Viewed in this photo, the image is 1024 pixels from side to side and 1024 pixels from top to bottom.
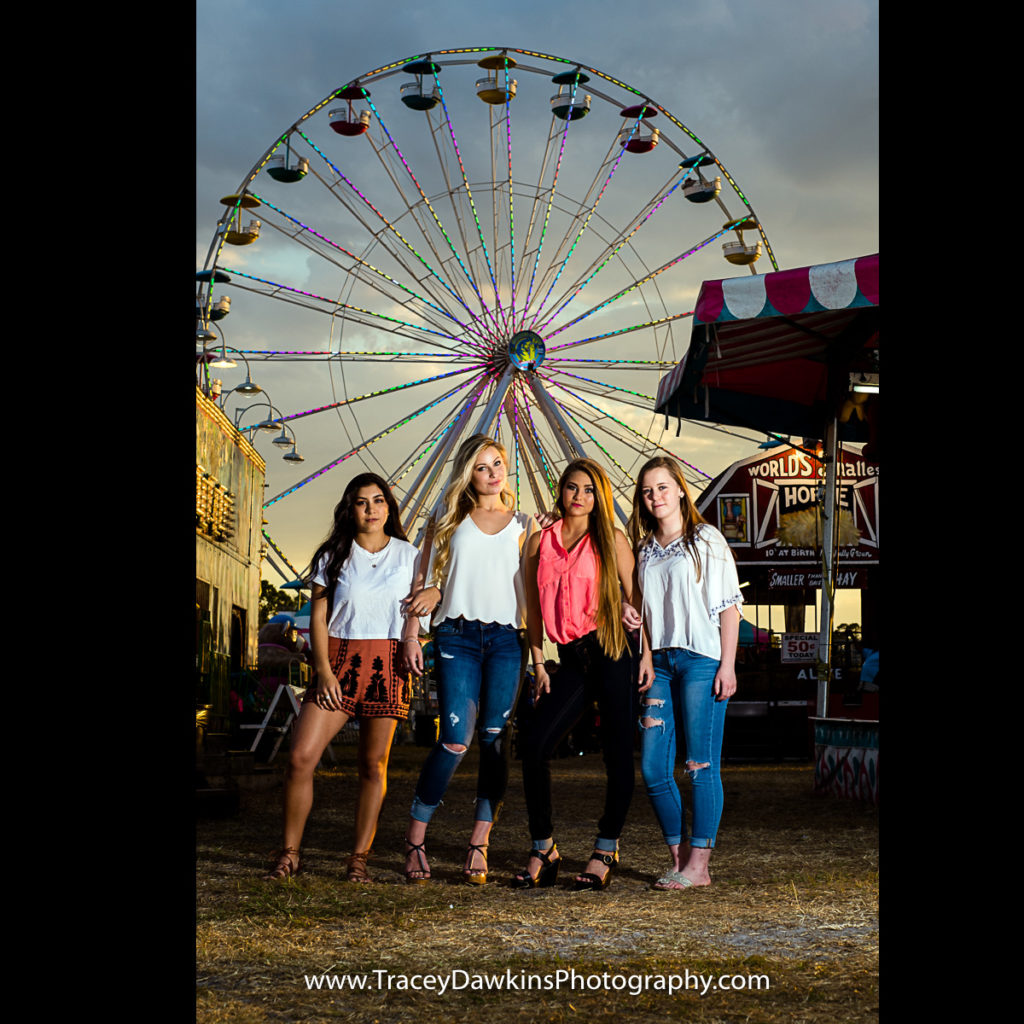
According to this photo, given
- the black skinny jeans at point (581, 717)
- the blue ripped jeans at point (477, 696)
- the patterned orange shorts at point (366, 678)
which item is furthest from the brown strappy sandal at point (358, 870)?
the black skinny jeans at point (581, 717)

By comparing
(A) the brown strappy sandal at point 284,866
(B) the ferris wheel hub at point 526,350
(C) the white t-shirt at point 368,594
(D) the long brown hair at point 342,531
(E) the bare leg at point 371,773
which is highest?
(B) the ferris wheel hub at point 526,350

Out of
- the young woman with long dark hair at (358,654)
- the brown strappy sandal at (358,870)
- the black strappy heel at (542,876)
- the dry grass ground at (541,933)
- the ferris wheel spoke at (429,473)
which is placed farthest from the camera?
the ferris wheel spoke at (429,473)

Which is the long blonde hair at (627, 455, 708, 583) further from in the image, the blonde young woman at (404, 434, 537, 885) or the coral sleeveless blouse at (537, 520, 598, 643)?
the blonde young woman at (404, 434, 537, 885)

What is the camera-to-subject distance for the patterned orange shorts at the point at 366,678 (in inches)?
193

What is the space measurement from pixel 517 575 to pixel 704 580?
771 mm

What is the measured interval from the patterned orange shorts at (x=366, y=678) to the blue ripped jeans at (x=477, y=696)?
0.26 metres

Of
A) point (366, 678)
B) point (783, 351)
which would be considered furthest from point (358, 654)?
point (783, 351)

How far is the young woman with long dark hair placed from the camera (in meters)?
4.86

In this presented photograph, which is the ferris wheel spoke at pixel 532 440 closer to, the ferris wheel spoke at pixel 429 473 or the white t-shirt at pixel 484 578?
the ferris wheel spoke at pixel 429 473

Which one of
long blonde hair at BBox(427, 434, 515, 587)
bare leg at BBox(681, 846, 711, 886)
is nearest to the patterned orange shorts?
long blonde hair at BBox(427, 434, 515, 587)

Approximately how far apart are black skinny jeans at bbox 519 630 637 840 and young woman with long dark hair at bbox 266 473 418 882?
612 mm
